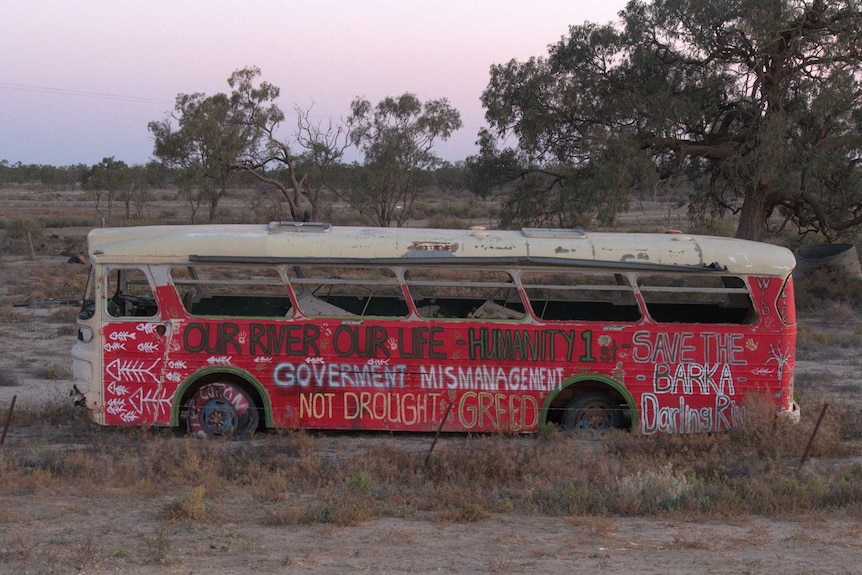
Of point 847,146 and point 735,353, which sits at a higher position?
point 847,146

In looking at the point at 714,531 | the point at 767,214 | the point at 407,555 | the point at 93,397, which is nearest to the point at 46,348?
the point at 93,397

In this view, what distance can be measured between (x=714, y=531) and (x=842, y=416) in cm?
488

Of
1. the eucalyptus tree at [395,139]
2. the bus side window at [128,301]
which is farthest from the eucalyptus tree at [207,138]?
the bus side window at [128,301]

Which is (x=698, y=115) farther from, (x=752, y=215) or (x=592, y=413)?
(x=592, y=413)

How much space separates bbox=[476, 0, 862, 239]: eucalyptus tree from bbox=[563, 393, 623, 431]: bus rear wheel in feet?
44.1

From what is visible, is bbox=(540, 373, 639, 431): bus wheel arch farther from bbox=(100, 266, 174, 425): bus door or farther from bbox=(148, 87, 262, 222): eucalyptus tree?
bbox=(148, 87, 262, 222): eucalyptus tree

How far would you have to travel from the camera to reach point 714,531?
6.84 metres

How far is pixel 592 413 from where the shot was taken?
9.73 meters

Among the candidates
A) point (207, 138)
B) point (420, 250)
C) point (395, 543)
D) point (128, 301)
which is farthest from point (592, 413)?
point (207, 138)

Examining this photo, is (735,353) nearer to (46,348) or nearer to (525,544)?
(525,544)

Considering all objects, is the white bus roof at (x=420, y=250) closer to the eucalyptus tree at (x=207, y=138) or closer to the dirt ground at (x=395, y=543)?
the dirt ground at (x=395, y=543)

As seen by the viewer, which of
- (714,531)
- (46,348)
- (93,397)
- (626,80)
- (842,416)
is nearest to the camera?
(714,531)

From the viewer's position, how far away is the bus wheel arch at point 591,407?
9.62 meters

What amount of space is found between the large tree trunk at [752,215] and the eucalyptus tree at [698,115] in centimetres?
4
